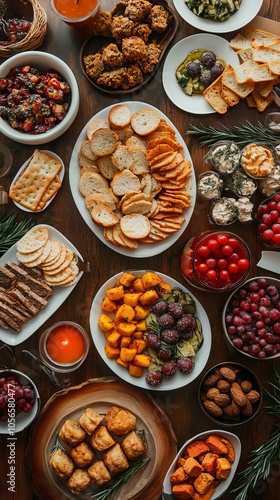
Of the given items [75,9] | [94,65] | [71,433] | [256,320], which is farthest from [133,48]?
[71,433]

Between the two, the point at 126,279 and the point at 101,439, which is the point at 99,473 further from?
the point at 126,279

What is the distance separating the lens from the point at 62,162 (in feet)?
9.14

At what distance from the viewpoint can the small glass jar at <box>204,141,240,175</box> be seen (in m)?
2.72

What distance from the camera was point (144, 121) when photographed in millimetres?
2773

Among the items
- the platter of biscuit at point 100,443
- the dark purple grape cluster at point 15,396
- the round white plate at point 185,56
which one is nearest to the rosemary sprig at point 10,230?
the dark purple grape cluster at point 15,396

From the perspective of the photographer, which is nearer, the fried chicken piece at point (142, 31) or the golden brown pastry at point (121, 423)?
the golden brown pastry at point (121, 423)

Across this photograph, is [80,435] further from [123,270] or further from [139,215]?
[139,215]

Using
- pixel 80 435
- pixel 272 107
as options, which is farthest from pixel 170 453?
pixel 272 107

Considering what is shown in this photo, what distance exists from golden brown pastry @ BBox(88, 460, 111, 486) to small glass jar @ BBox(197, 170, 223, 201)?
1.41m

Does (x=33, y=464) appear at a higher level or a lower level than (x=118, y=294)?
lower

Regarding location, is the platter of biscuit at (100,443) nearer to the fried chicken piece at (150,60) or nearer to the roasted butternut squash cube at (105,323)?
the roasted butternut squash cube at (105,323)

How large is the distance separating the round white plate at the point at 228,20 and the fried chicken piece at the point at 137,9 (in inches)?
6.0

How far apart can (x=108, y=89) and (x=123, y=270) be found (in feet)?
3.05

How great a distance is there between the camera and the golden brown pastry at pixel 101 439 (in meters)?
2.66
